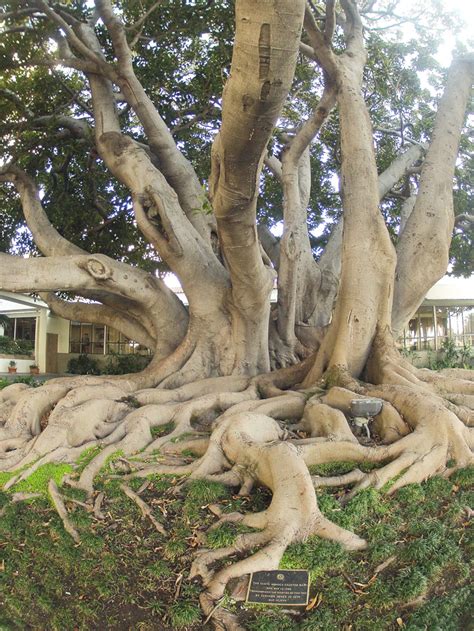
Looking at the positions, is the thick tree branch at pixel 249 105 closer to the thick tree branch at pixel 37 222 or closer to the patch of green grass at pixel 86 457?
the patch of green grass at pixel 86 457

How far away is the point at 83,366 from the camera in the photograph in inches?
857

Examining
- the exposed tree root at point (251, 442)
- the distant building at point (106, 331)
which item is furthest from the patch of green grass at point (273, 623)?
the distant building at point (106, 331)

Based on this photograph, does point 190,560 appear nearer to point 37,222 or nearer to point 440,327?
point 37,222

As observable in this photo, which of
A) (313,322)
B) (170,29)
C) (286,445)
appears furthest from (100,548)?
(170,29)

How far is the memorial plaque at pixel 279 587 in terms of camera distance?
3.24 m

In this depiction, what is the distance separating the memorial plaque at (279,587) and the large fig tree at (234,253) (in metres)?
0.08

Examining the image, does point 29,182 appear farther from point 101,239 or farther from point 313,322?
point 313,322

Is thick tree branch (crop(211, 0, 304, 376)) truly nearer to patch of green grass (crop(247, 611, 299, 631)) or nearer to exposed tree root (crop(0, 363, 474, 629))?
exposed tree root (crop(0, 363, 474, 629))

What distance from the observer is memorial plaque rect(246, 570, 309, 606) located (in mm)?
3236

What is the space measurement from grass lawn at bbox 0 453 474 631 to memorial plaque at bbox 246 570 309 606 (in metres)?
0.06

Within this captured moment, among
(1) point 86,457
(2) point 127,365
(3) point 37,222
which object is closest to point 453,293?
(2) point 127,365

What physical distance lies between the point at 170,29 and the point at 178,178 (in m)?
3.20

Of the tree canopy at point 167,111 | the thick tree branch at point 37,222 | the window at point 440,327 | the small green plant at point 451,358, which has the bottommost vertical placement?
the small green plant at point 451,358

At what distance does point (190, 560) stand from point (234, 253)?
3.47 meters
